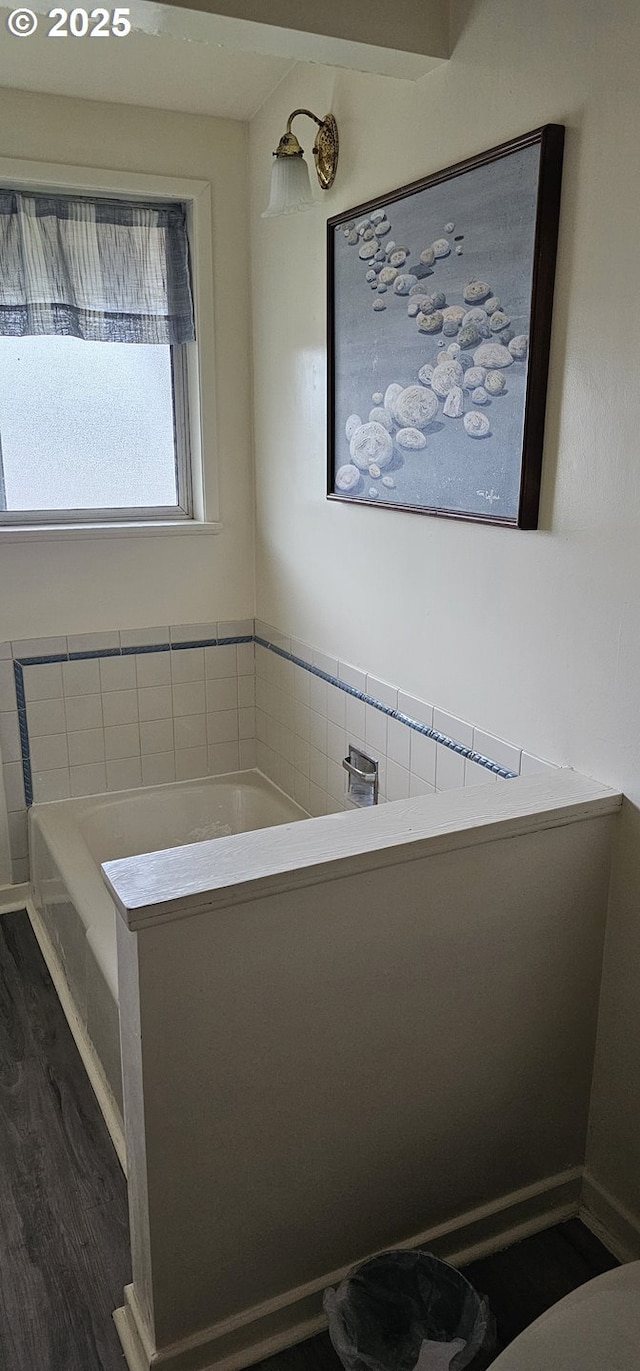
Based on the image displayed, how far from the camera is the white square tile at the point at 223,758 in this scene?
10.6 feet

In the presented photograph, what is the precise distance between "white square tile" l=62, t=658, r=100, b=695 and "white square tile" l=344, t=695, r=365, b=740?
875 millimetres

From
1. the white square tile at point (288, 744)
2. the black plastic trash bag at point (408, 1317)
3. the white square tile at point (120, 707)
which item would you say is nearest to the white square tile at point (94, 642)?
the white square tile at point (120, 707)

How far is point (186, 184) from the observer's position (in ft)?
9.02

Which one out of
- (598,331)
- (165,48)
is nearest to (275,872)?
(598,331)

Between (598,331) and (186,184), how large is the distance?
170cm

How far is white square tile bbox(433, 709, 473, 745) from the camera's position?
2.03m

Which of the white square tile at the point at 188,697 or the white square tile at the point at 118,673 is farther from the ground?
the white square tile at the point at 118,673

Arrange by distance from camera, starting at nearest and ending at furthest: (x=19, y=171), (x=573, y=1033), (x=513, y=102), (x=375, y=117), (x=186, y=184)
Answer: (x=513, y=102)
(x=573, y=1033)
(x=375, y=117)
(x=19, y=171)
(x=186, y=184)

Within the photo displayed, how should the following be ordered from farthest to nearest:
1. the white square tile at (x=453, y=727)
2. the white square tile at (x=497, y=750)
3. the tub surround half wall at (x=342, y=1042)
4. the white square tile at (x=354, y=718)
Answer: the white square tile at (x=354, y=718), the white square tile at (x=453, y=727), the white square tile at (x=497, y=750), the tub surround half wall at (x=342, y=1042)

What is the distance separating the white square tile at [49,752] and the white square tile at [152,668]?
30 cm

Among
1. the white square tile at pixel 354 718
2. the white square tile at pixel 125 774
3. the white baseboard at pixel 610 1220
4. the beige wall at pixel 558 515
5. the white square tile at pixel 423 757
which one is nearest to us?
the beige wall at pixel 558 515

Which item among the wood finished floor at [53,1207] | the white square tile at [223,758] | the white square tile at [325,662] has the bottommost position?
the wood finished floor at [53,1207]

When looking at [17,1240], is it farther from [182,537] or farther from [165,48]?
[165,48]

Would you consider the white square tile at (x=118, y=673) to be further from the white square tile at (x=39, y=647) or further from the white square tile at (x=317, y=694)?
the white square tile at (x=317, y=694)
